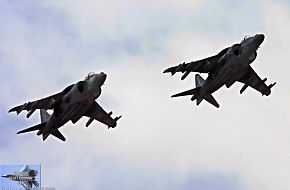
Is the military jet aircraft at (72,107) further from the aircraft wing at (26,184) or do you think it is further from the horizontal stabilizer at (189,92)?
the horizontal stabilizer at (189,92)

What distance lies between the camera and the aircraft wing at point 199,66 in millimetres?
97375

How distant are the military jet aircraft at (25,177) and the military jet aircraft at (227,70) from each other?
22426 mm

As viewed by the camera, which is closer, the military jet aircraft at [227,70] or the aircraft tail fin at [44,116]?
the military jet aircraft at [227,70]

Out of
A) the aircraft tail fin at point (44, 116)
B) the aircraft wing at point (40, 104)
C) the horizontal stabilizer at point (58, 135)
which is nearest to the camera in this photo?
the aircraft wing at point (40, 104)

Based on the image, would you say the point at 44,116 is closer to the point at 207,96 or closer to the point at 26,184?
the point at 26,184

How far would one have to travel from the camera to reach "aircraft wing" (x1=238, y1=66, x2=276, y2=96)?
102062 millimetres

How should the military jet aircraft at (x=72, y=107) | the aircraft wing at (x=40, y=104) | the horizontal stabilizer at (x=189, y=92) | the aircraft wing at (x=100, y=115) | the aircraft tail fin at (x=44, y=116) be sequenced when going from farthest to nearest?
the aircraft tail fin at (x=44, y=116) < the aircraft wing at (x=100, y=115) < the horizontal stabilizer at (x=189, y=92) < the aircraft wing at (x=40, y=104) < the military jet aircraft at (x=72, y=107)

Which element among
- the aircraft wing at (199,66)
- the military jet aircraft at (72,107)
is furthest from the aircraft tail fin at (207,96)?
the military jet aircraft at (72,107)

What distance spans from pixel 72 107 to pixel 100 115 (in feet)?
33.7

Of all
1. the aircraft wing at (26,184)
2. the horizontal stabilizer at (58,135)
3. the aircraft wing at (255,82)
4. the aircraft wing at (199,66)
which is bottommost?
the aircraft wing at (26,184)

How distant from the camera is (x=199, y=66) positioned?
98.9m

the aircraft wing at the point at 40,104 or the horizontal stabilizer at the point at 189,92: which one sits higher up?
the horizontal stabilizer at the point at 189,92

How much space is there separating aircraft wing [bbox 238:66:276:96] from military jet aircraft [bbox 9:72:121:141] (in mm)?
18480

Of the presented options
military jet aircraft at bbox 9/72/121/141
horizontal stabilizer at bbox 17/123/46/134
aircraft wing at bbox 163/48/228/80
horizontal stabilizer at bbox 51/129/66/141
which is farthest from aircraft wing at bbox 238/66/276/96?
horizontal stabilizer at bbox 17/123/46/134
